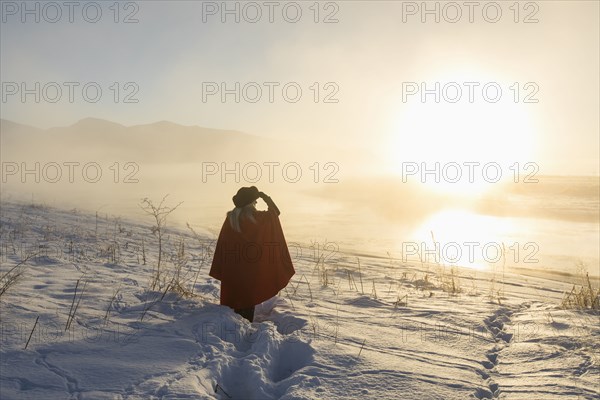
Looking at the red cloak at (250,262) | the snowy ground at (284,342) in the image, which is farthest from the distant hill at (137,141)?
the red cloak at (250,262)

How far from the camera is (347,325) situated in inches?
195

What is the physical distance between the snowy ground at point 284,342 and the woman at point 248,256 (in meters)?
0.27

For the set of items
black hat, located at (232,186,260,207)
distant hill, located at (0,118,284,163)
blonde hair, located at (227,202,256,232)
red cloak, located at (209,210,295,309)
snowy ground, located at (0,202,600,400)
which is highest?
distant hill, located at (0,118,284,163)

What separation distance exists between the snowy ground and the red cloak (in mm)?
270

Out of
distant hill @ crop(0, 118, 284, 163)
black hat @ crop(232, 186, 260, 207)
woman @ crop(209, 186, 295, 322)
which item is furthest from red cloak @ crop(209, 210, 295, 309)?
distant hill @ crop(0, 118, 284, 163)

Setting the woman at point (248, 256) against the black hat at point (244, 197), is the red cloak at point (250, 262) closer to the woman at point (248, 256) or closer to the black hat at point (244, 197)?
the woman at point (248, 256)

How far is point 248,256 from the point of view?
5523mm

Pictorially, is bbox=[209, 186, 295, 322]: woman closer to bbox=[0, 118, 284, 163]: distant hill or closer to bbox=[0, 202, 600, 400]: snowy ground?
bbox=[0, 202, 600, 400]: snowy ground

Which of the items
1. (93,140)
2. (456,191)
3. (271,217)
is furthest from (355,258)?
(93,140)

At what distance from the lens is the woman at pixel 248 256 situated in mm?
5391

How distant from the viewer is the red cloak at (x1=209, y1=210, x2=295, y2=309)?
17.7 ft

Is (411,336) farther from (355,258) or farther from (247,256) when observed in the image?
(355,258)

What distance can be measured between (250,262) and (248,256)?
0.07m

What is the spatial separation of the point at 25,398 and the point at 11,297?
2.09 meters
